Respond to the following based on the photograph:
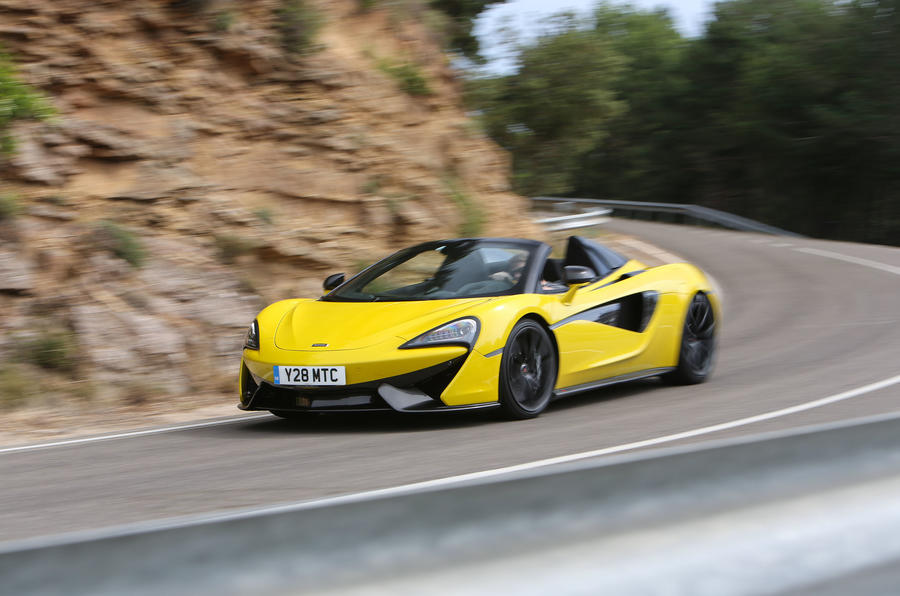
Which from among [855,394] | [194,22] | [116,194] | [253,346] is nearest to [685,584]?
[253,346]

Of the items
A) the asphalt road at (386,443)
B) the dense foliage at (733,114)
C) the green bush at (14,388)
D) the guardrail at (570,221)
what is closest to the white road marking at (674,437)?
the asphalt road at (386,443)

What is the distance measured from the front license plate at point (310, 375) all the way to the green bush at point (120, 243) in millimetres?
4270

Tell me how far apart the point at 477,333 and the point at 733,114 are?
47.9 meters

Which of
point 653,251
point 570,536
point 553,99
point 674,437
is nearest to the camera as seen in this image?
point 570,536

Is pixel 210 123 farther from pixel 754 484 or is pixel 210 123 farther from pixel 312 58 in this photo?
pixel 754 484

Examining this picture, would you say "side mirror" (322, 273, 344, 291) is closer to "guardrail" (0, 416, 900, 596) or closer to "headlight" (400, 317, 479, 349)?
"headlight" (400, 317, 479, 349)

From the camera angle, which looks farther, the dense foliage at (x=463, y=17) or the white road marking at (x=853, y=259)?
the dense foliage at (x=463, y=17)

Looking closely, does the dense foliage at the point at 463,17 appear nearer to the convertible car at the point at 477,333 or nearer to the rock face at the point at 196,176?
the rock face at the point at 196,176

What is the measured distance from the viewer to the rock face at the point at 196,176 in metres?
9.95

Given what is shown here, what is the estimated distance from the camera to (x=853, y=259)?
67.4 feet

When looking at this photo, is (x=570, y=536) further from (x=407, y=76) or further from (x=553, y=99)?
(x=553, y=99)

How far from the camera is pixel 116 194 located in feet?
37.2

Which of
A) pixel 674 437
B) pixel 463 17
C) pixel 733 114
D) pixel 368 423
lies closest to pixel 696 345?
pixel 674 437

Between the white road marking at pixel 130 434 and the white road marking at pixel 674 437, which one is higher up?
the white road marking at pixel 674 437
